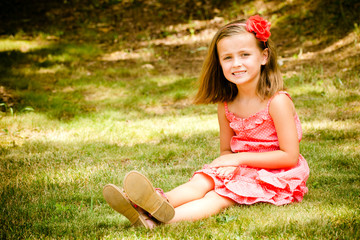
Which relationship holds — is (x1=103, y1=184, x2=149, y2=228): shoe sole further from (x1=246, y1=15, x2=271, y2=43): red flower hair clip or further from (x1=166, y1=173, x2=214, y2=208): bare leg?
(x1=246, y1=15, x2=271, y2=43): red flower hair clip

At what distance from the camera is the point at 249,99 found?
288 cm

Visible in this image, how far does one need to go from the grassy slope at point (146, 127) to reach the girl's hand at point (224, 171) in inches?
9.3

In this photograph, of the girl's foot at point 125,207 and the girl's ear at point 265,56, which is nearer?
the girl's foot at point 125,207

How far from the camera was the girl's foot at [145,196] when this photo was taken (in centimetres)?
216

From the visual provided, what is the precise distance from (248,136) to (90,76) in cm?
470

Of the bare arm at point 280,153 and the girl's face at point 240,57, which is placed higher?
the girl's face at point 240,57

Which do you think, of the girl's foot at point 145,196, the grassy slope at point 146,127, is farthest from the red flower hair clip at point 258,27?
the girl's foot at point 145,196

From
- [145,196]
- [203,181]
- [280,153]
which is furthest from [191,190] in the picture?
[280,153]

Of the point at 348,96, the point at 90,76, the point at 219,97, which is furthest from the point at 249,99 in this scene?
the point at 90,76

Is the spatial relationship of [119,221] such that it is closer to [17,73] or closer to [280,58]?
[17,73]

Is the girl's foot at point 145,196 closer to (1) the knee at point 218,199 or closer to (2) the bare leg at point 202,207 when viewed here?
(2) the bare leg at point 202,207

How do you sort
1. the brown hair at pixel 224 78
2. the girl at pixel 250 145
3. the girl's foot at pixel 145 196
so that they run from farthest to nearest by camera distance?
1. the brown hair at pixel 224 78
2. the girl at pixel 250 145
3. the girl's foot at pixel 145 196

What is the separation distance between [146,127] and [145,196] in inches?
106

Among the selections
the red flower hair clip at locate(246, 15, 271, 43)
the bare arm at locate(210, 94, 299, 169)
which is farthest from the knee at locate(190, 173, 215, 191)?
the red flower hair clip at locate(246, 15, 271, 43)
